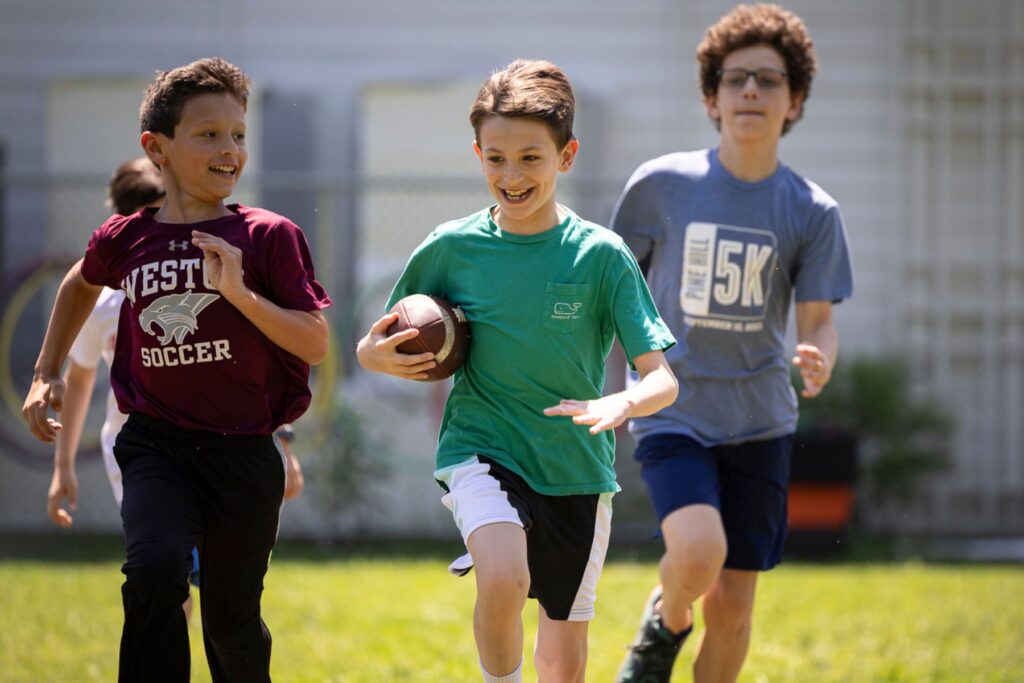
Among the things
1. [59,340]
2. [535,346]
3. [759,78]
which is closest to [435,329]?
[535,346]

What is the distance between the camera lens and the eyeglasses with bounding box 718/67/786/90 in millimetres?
4789

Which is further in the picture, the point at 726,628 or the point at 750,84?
the point at 750,84

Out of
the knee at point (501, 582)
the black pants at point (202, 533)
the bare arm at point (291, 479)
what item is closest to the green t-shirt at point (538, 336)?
the knee at point (501, 582)

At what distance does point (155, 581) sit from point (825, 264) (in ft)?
8.19

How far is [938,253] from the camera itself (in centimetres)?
1118

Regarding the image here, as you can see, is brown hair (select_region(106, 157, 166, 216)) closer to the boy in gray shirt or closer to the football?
the football

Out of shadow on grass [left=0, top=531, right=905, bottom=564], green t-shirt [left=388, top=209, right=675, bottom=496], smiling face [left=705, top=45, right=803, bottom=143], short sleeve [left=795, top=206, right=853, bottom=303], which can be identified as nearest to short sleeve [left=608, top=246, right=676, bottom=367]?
green t-shirt [left=388, top=209, right=675, bottom=496]

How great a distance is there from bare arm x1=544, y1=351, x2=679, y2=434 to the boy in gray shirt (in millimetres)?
937

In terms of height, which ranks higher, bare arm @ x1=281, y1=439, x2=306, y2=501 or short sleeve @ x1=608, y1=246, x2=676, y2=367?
short sleeve @ x1=608, y1=246, x2=676, y2=367

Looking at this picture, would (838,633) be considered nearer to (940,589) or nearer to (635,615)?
(635,615)

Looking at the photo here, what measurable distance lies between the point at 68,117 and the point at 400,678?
6.84 meters

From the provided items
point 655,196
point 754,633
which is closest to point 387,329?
point 655,196

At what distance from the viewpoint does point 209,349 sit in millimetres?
3773

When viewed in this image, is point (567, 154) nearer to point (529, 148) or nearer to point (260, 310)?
point (529, 148)
